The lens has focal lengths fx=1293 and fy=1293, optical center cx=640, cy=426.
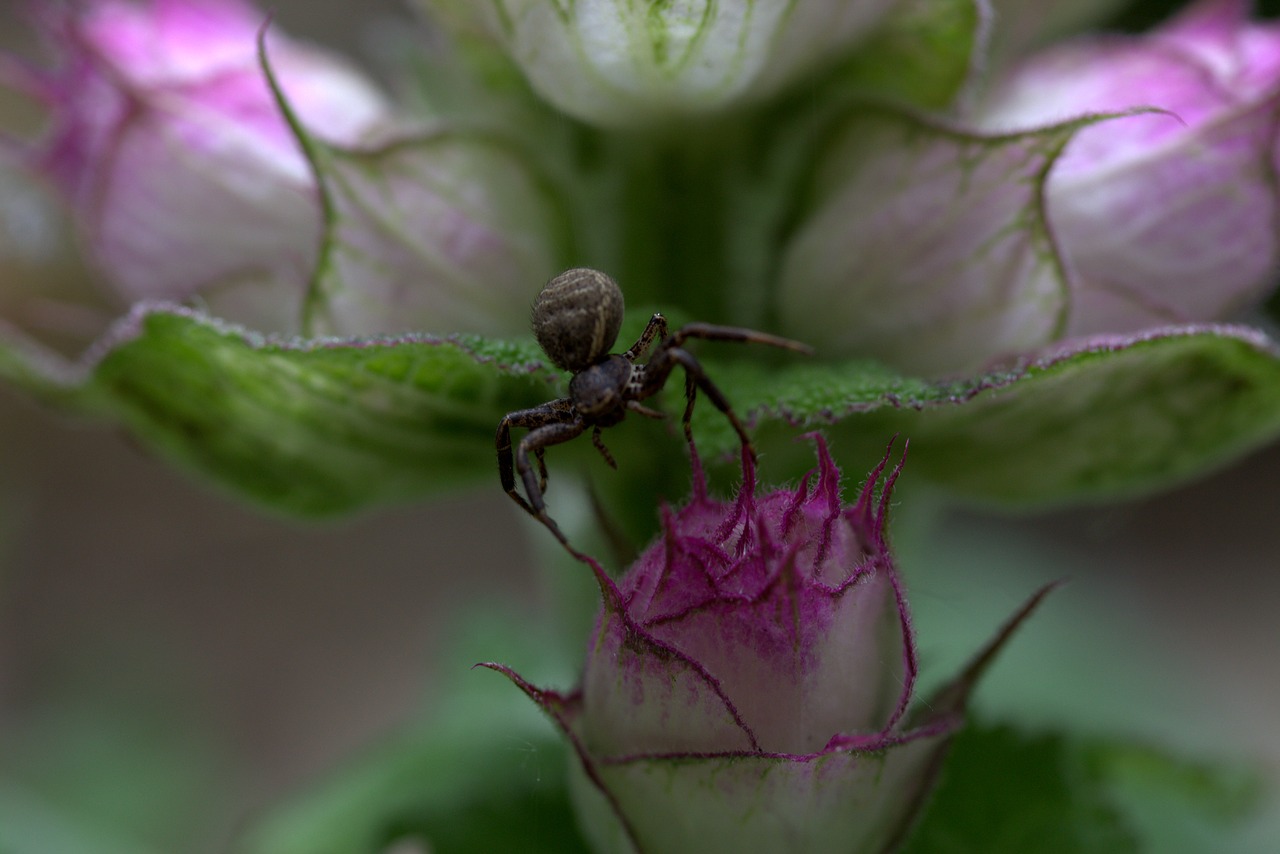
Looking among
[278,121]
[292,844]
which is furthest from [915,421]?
[292,844]

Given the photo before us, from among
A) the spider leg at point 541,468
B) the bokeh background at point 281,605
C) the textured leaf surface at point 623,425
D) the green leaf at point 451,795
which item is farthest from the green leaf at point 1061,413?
the bokeh background at point 281,605

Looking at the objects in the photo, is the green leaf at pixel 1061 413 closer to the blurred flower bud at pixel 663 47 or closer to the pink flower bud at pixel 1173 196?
the pink flower bud at pixel 1173 196

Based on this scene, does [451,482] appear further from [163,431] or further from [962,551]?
[962,551]

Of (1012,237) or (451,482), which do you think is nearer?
(1012,237)

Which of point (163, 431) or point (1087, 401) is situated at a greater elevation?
point (163, 431)

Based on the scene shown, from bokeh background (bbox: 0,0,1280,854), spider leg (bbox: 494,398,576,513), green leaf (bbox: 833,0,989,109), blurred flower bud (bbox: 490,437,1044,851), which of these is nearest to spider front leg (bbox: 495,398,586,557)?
spider leg (bbox: 494,398,576,513)

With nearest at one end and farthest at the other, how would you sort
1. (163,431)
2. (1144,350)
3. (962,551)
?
(1144,350) → (163,431) → (962,551)

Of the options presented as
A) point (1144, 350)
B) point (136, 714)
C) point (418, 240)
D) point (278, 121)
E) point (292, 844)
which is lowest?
point (1144, 350)

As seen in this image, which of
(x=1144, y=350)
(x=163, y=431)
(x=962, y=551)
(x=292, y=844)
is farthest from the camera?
(x=962, y=551)
